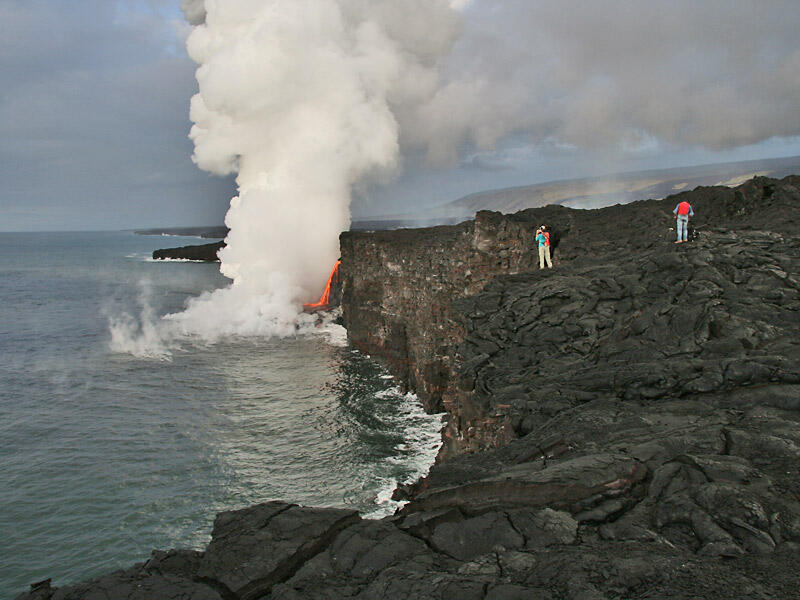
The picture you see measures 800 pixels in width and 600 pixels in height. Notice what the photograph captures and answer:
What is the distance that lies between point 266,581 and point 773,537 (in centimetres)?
555

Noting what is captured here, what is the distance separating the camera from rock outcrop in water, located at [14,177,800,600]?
538 centimetres

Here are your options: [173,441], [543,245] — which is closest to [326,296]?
[173,441]

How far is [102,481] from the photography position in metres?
21.0

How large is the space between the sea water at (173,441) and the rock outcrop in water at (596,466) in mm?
8172

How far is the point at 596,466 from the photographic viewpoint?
684 cm

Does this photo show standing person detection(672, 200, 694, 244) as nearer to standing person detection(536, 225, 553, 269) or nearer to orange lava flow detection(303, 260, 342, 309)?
standing person detection(536, 225, 553, 269)

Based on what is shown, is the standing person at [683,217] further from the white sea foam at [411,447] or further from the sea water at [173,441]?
the sea water at [173,441]

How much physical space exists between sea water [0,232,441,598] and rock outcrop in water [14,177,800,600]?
817cm

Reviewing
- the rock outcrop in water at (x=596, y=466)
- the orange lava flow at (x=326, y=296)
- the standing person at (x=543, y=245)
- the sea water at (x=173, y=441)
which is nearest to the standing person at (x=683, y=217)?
the rock outcrop in water at (x=596, y=466)

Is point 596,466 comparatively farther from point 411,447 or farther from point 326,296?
point 326,296

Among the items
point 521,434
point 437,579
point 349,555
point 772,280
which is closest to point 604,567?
point 437,579

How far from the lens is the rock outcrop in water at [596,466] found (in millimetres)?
5383

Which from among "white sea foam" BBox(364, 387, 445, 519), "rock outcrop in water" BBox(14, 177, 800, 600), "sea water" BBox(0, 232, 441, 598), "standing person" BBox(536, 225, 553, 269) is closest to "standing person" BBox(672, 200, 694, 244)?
"rock outcrop in water" BBox(14, 177, 800, 600)

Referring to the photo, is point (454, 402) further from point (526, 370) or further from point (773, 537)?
point (773, 537)
